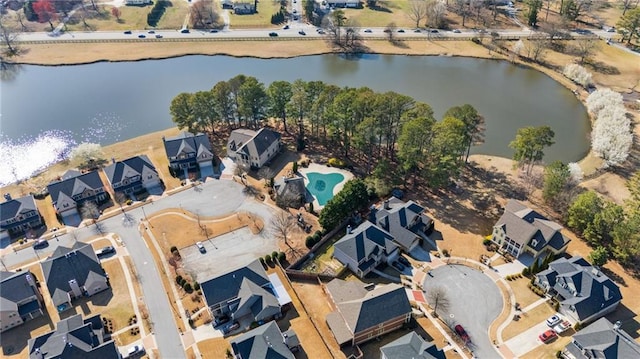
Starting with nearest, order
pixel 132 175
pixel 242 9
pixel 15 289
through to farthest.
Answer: pixel 15 289 → pixel 132 175 → pixel 242 9

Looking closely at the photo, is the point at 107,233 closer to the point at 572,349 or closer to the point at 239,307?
the point at 239,307

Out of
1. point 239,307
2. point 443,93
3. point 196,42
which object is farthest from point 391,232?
point 196,42

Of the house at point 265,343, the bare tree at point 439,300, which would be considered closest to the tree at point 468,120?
the bare tree at point 439,300

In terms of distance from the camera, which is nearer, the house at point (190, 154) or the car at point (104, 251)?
the car at point (104, 251)

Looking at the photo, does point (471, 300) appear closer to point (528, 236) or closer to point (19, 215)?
point (528, 236)

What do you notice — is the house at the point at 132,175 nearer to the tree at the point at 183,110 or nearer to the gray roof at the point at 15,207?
the gray roof at the point at 15,207

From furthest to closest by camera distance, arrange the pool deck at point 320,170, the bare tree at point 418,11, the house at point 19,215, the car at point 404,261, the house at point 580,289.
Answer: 1. the bare tree at point 418,11
2. the pool deck at point 320,170
3. the house at point 19,215
4. the car at point 404,261
5. the house at point 580,289

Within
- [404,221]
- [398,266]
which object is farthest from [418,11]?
[398,266]
